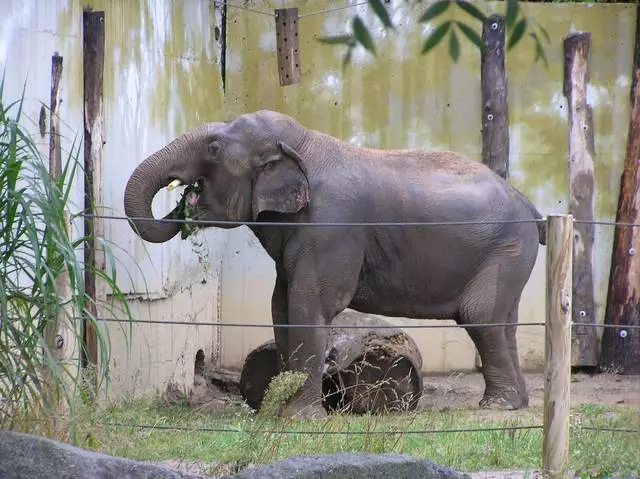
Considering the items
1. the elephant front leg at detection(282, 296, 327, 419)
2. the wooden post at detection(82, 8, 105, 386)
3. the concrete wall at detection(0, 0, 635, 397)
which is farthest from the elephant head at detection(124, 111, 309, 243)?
the concrete wall at detection(0, 0, 635, 397)

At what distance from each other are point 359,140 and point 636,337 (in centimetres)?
297

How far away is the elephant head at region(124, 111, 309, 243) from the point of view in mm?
8375

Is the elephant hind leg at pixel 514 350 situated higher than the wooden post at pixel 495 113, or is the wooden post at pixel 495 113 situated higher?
the wooden post at pixel 495 113

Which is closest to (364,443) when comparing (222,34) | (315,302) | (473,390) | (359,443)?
(359,443)

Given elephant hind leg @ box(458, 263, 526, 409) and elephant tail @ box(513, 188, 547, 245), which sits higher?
elephant tail @ box(513, 188, 547, 245)

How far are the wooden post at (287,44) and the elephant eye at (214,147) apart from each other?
244 cm

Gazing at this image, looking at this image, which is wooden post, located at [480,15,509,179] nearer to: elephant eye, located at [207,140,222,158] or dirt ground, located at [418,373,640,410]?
dirt ground, located at [418,373,640,410]

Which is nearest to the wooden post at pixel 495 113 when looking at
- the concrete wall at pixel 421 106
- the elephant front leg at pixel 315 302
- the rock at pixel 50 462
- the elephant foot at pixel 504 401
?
the concrete wall at pixel 421 106

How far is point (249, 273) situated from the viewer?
11430mm

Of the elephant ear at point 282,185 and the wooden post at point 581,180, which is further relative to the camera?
the wooden post at point 581,180

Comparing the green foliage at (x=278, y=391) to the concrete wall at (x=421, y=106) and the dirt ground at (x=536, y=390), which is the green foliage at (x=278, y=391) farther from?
the concrete wall at (x=421, y=106)

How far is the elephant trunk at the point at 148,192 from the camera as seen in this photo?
8.27 m

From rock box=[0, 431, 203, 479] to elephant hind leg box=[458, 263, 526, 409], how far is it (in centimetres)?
462

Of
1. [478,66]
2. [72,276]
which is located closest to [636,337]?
[478,66]
